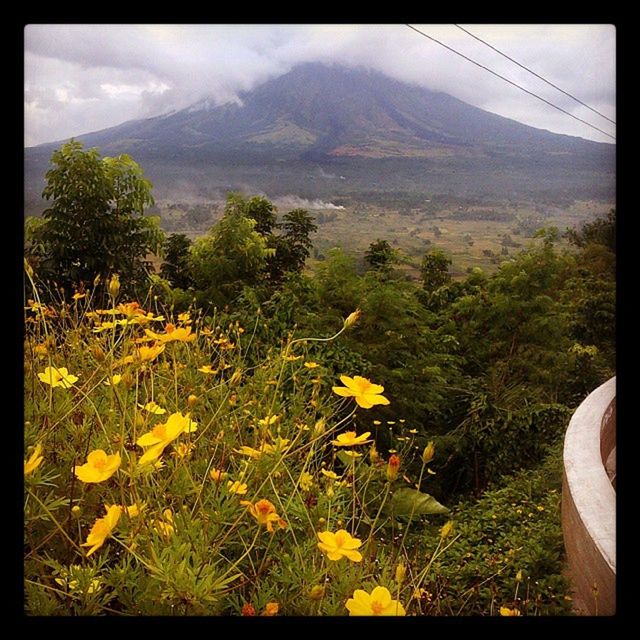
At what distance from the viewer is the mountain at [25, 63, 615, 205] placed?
1226 mm

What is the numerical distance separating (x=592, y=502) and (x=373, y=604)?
51 centimetres

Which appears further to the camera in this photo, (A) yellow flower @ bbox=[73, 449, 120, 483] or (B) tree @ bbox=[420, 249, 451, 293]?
(B) tree @ bbox=[420, 249, 451, 293]

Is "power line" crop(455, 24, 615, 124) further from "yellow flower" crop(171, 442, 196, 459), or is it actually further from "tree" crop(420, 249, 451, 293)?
"yellow flower" crop(171, 442, 196, 459)

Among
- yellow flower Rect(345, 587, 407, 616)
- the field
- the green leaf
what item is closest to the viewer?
yellow flower Rect(345, 587, 407, 616)

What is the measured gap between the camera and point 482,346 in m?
1.96

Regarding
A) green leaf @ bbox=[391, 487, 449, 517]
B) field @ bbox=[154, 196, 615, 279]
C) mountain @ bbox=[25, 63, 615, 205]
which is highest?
mountain @ bbox=[25, 63, 615, 205]

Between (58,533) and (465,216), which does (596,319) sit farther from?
(58,533)

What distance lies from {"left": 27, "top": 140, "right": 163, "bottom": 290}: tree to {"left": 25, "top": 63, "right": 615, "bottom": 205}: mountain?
0.23ft

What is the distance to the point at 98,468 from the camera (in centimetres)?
68

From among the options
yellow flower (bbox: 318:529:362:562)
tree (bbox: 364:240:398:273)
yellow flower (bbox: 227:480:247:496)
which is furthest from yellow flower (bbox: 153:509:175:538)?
tree (bbox: 364:240:398:273)

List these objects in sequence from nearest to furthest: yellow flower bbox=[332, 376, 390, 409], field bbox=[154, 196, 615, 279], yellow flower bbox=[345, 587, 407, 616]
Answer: yellow flower bbox=[345, 587, 407, 616]
yellow flower bbox=[332, 376, 390, 409]
field bbox=[154, 196, 615, 279]

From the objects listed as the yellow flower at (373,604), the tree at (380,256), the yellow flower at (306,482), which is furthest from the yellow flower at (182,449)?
the tree at (380,256)
